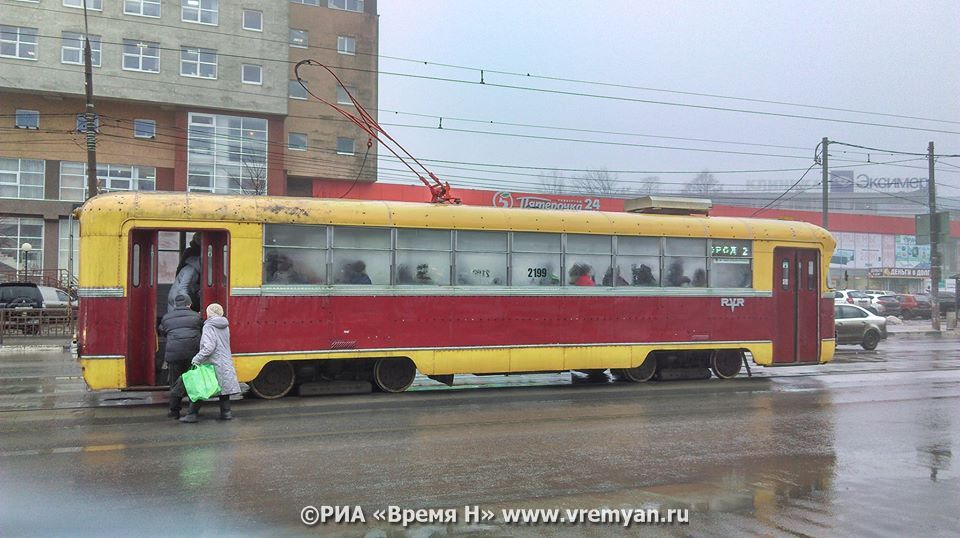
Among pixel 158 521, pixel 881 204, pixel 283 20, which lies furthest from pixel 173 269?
pixel 881 204

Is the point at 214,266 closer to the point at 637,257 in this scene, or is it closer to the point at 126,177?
the point at 637,257

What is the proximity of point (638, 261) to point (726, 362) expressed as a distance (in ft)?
9.42

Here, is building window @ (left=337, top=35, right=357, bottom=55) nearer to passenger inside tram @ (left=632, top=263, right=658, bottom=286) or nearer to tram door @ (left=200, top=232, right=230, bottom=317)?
passenger inside tram @ (left=632, top=263, right=658, bottom=286)

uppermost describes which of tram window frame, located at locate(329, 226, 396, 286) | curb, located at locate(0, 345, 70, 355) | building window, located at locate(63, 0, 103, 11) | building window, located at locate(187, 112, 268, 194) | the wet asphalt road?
building window, located at locate(63, 0, 103, 11)

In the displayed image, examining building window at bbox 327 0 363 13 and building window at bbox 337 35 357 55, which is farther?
building window at bbox 327 0 363 13

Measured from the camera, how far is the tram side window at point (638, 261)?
1335 centimetres

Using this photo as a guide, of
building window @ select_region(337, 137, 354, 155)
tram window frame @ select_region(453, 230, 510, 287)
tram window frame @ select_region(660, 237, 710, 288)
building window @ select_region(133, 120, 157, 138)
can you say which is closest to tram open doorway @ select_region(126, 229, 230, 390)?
tram window frame @ select_region(453, 230, 510, 287)

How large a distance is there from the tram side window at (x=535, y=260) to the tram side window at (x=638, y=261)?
48.1 inches

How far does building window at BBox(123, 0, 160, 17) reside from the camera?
1631 inches

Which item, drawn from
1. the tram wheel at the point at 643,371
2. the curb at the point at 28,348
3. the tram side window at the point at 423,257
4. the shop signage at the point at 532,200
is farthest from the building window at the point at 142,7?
the tram wheel at the point at 643,371

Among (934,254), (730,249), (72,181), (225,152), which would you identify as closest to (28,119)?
(72,181)

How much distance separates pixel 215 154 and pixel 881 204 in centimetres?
10610

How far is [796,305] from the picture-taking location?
14648 mm

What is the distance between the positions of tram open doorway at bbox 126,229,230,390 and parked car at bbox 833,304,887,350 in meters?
19.8
